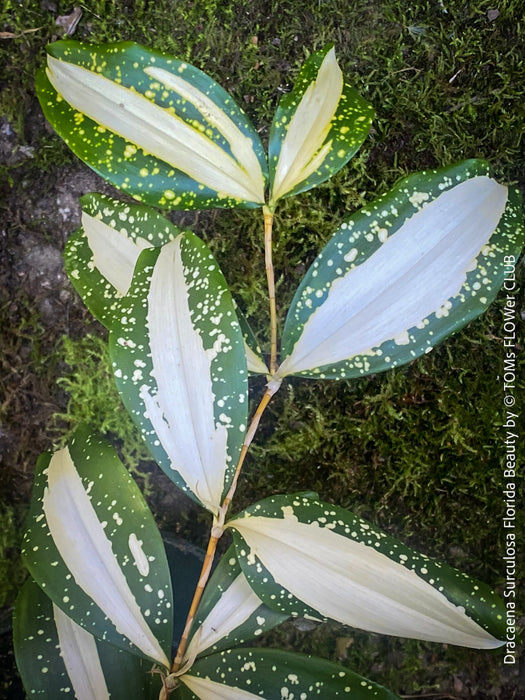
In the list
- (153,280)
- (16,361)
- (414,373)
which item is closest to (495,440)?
(414,373)

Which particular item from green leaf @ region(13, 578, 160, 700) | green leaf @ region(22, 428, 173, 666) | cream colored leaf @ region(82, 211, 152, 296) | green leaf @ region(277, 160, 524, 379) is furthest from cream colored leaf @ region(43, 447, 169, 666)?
green leaf @ region(277, 160, 524, 379)

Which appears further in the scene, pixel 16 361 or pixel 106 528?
pixel 16 361

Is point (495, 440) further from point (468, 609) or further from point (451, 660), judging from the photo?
point (451, 660)

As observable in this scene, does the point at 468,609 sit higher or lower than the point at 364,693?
higher

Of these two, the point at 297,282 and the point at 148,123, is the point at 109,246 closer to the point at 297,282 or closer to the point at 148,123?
the point at 148,123

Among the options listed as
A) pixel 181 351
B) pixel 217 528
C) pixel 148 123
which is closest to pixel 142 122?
pixel 148 123

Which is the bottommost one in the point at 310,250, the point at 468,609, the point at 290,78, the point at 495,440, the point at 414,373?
the point at 468,609

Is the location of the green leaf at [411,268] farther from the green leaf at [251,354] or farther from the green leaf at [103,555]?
the green leaf at [103,555]
